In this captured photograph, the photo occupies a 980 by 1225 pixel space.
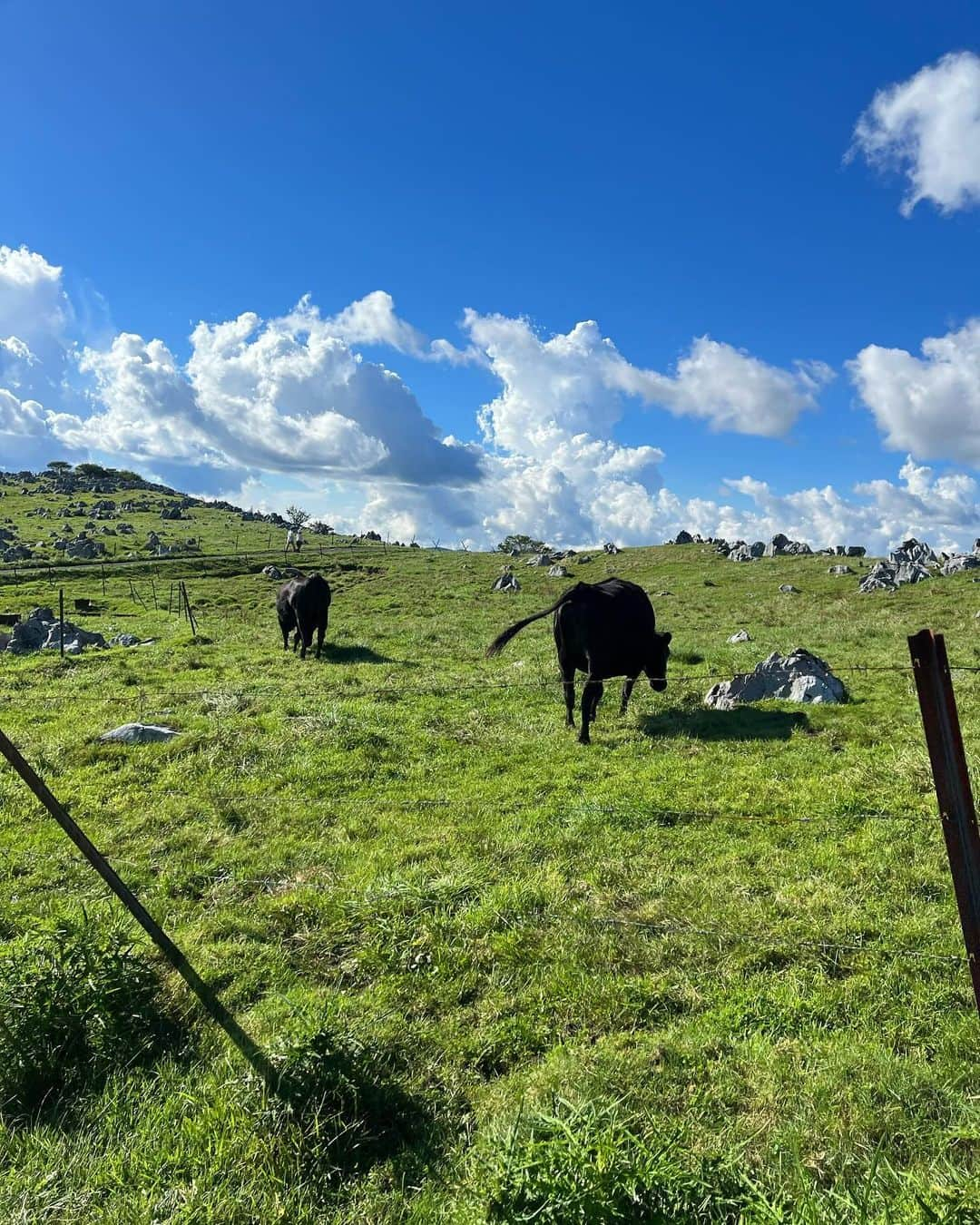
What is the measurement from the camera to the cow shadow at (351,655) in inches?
811

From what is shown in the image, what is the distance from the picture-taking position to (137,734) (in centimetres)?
1186

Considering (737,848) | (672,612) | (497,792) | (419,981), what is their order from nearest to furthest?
(419,981), (737,848), (497,792), (672,612)

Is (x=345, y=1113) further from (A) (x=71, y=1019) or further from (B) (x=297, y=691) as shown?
(B) (x=297, y=691)

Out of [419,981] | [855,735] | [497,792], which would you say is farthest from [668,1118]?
[855,735]

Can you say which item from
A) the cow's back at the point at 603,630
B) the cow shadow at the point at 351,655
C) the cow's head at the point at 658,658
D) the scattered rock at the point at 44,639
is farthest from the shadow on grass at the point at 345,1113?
the scattered rock at the point at 44,639

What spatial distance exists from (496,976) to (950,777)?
3775 millimetres

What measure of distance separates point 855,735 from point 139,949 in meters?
11.0

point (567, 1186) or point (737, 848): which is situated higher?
point (567, 1186)

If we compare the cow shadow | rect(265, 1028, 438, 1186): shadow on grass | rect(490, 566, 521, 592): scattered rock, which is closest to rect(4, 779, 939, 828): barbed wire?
rect(265, 1028, 438, 1186): shadow on grass

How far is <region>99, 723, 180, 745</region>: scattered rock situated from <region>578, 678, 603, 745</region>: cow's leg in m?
7.26

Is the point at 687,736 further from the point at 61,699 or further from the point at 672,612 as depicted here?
the point at 672,612

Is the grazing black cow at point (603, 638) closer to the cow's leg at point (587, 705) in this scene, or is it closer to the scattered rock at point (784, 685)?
the cow's leg at point (587, 705)

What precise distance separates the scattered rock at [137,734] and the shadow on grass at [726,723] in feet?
28.7

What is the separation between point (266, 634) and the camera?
27.7 metres
